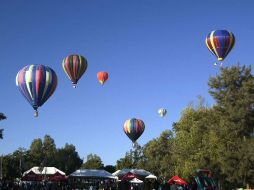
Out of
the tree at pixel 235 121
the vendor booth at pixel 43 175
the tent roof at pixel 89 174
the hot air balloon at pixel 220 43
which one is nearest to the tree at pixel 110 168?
Result: the vendor booth at pixel 43 175

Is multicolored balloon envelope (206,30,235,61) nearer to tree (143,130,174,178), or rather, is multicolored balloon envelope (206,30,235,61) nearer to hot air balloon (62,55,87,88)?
hot air balloon (62,55,87,88)

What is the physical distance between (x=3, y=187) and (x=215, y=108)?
1018 inches

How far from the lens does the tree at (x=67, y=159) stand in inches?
4970

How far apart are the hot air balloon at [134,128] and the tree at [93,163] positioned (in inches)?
2845

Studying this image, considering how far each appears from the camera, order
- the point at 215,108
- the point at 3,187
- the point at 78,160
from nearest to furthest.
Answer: the point at 3,187 → the point at 215,108 → the point at 78,160

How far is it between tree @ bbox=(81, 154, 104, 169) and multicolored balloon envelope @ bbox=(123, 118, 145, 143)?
72.3m

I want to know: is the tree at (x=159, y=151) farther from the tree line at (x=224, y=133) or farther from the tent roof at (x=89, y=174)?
the tent roof at (x=89, y=174)

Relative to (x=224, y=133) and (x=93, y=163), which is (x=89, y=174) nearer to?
(x=224, y=133)

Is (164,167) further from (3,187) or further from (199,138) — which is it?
(3,187)

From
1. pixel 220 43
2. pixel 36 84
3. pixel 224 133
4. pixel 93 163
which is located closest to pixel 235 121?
pixel 224 133

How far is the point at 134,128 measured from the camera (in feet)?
244

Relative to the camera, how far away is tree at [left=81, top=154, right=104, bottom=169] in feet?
481

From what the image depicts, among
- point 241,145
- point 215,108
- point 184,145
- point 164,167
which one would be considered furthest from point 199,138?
point 164,167

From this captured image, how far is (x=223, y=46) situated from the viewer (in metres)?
53.4
